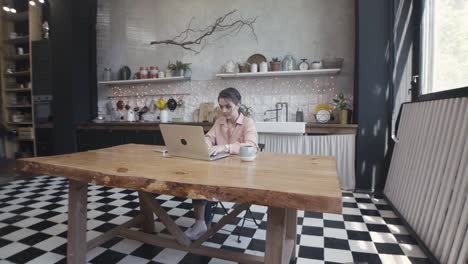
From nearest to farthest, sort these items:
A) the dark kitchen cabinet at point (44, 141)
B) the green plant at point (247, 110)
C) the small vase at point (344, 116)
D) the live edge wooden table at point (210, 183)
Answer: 1. the live edge wooden table at point (210, 183)
2. the small vase at point (344, 116)
3. the green plant at point (247, 110)
4. the dark kitchen cabinet at point (44, 141)

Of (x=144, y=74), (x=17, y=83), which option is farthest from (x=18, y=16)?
(x=144, y=74)

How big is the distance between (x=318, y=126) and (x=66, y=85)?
14.9 feet

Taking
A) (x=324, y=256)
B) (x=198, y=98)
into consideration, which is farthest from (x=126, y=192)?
(x=324, y=256)

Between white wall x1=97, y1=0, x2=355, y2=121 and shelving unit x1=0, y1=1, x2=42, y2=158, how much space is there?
1897 millimetres

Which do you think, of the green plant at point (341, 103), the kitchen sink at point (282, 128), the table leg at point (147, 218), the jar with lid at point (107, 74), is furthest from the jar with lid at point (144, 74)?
the green plant at point (341, 103)

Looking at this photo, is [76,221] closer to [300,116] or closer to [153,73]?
[300,116]

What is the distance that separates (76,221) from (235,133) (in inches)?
52.2

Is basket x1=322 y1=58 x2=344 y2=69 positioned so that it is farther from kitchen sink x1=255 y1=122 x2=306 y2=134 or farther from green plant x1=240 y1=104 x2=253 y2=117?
green plant x1=240 y1=104 x2=253 y2=117

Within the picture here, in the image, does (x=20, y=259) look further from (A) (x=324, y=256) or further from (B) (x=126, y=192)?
(A) (x=324, y=256)

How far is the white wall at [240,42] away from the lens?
404 centimetres

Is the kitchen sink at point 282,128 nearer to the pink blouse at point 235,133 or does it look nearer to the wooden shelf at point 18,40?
the pink blouse at point 235,133

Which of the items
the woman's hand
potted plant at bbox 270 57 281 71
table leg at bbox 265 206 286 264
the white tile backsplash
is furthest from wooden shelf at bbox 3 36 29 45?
table leg at bbox 265 206 286 264

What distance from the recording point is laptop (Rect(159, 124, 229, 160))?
1.62 m

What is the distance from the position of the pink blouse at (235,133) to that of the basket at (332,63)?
2.20 meters
